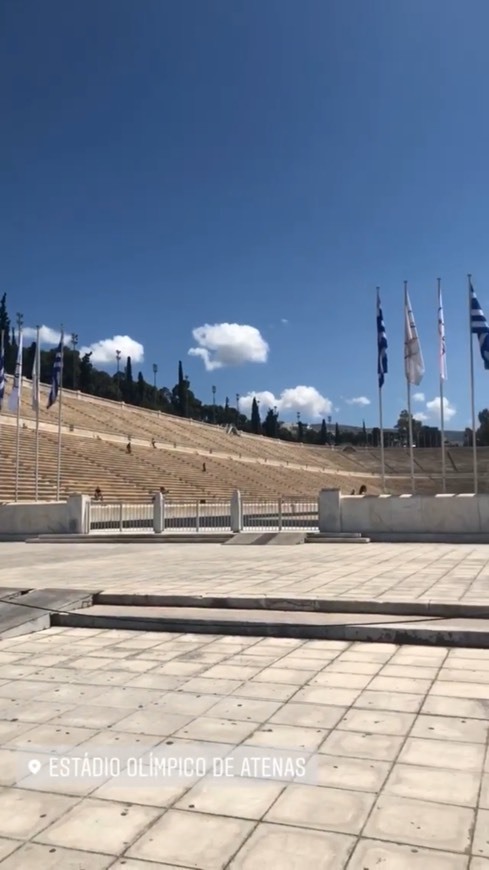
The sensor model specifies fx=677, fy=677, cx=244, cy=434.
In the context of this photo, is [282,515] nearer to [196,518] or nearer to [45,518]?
[196,518]

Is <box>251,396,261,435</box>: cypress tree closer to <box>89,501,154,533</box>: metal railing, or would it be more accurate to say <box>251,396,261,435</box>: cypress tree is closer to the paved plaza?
<box>89,501,154,533</box>: metal railing

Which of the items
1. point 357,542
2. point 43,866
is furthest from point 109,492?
point 43,866

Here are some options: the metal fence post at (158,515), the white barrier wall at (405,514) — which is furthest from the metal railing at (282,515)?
the metal fence post at (158,515)

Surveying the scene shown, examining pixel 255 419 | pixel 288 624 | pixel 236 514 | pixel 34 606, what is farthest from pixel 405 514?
pixel 255 419

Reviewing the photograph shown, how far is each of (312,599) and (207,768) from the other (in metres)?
4.38

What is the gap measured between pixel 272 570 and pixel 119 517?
41.7 ft

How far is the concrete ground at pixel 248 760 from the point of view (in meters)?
2.92

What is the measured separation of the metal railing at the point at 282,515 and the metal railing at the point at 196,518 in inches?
31.5

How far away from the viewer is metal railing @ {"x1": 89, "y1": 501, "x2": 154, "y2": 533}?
23.4 meters

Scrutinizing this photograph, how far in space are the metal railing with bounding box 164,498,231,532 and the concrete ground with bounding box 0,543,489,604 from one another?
339cm

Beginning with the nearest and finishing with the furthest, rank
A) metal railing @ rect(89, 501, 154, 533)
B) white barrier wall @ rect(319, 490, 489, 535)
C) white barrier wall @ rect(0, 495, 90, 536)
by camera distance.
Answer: white barrier wall @ rect(319, 490, 489, 535), white barrier wall @ rect(0, 495, 90, 536), metal railing @ rect(89, 501, 154, 533)

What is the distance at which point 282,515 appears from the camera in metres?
22.7

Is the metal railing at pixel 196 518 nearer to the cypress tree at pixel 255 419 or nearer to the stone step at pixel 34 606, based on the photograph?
the stone step at pixel 34 606

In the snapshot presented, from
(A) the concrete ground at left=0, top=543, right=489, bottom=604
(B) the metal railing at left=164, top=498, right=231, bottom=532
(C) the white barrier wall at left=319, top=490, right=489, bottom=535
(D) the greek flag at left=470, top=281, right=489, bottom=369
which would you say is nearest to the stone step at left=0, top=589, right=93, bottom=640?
(A) the concrete ground at left=0, top=543, right=489, bottom=604
